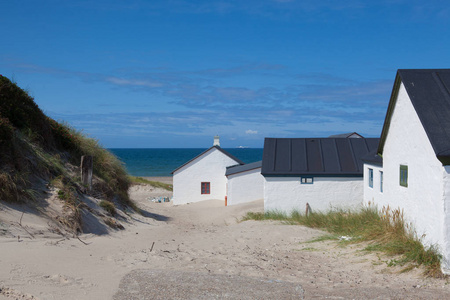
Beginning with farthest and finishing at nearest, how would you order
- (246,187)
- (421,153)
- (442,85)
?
(246,187) < (442,85) < (421,153)

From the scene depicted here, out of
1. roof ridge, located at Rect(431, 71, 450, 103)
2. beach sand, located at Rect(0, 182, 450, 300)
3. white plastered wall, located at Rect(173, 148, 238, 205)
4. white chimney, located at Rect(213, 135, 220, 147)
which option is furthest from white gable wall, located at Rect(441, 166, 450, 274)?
white chimney, located at Rect(213, 135, 220, 147)

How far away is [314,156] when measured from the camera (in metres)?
19.6

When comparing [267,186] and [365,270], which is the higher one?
[267,186]

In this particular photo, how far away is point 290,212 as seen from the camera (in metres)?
18.4

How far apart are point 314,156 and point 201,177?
13.6m

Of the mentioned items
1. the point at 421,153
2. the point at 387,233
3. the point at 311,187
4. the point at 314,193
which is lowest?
the point at 387,233

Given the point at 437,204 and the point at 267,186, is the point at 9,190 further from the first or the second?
the point at 267,186

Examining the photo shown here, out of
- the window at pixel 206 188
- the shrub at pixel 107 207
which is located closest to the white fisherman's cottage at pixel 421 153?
the shrub at pixel 107 207

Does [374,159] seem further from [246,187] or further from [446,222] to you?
[246,187]

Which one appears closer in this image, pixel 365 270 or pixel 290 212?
pixel 365 270

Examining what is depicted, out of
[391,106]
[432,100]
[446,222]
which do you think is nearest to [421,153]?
[432,100]

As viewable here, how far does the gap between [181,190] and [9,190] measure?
71.1ft

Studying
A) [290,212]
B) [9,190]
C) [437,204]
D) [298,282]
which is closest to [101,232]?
[9,190]

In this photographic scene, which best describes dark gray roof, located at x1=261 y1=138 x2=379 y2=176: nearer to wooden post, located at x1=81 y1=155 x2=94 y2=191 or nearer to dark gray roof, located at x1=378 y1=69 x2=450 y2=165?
wooden post, located at x1=81 y1=155 x2=94 y2=191
